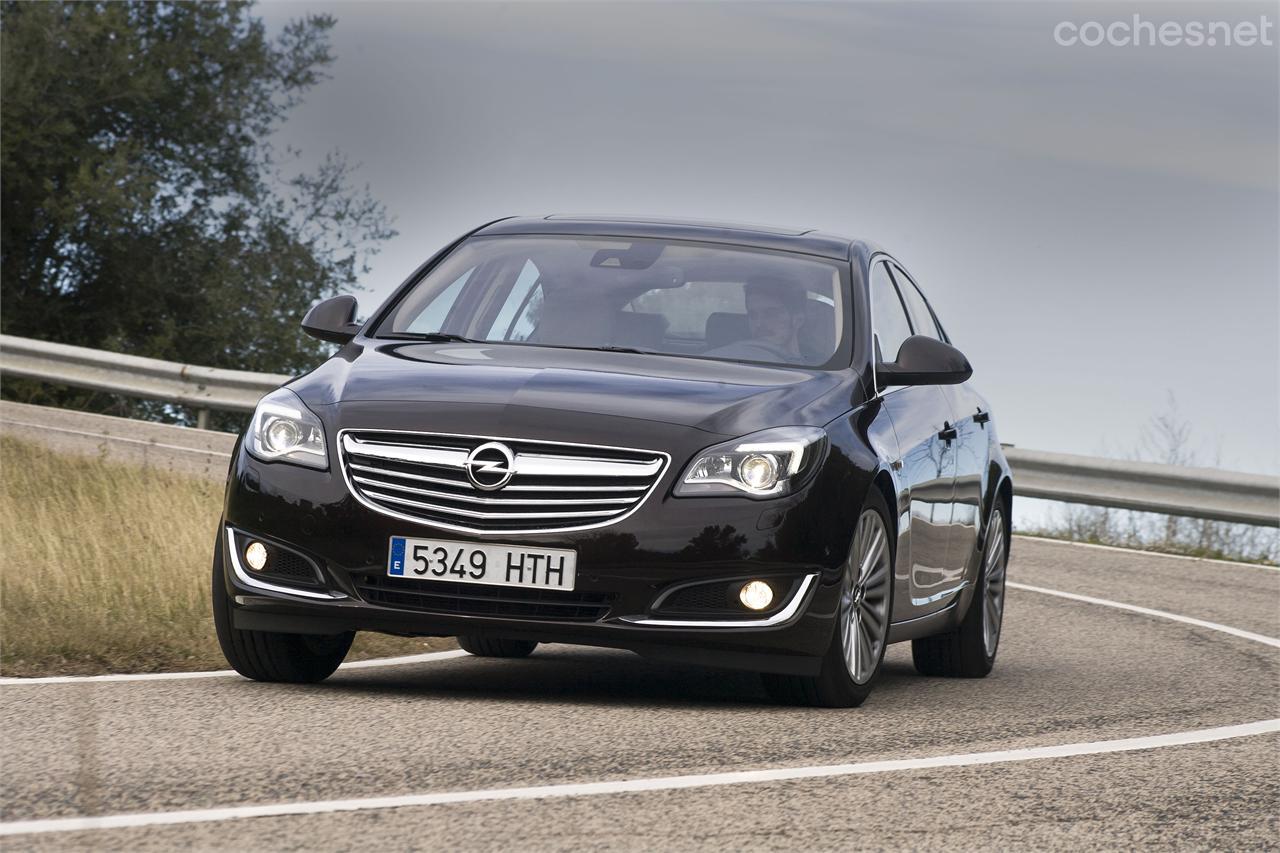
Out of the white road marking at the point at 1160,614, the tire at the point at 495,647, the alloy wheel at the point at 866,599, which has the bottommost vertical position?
the white road marking at the point at 1160,614

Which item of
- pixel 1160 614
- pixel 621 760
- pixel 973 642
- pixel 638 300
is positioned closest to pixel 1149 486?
pixel 1160 614

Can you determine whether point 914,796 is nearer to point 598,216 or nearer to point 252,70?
point 598,216

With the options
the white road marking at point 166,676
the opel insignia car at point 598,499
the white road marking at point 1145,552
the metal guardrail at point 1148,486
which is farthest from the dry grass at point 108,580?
the white road marking at point 1145,552

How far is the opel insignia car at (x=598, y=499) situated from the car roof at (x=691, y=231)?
1.96 ft

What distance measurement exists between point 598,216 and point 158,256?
22.2m

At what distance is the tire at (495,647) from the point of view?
8867 millimetres

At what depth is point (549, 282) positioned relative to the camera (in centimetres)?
825

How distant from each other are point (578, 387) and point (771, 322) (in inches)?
46.1

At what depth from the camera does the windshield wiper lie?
8016 millimetres

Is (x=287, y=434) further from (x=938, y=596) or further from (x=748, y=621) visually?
(x=938, y=596)

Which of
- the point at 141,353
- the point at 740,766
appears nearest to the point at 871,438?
the point at 740,766

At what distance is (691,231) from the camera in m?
8.57

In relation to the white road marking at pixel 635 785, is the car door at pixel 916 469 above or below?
above

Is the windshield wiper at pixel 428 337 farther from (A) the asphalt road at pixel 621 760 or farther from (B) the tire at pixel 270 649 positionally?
(A) the asphalt road at pixel 621 760
